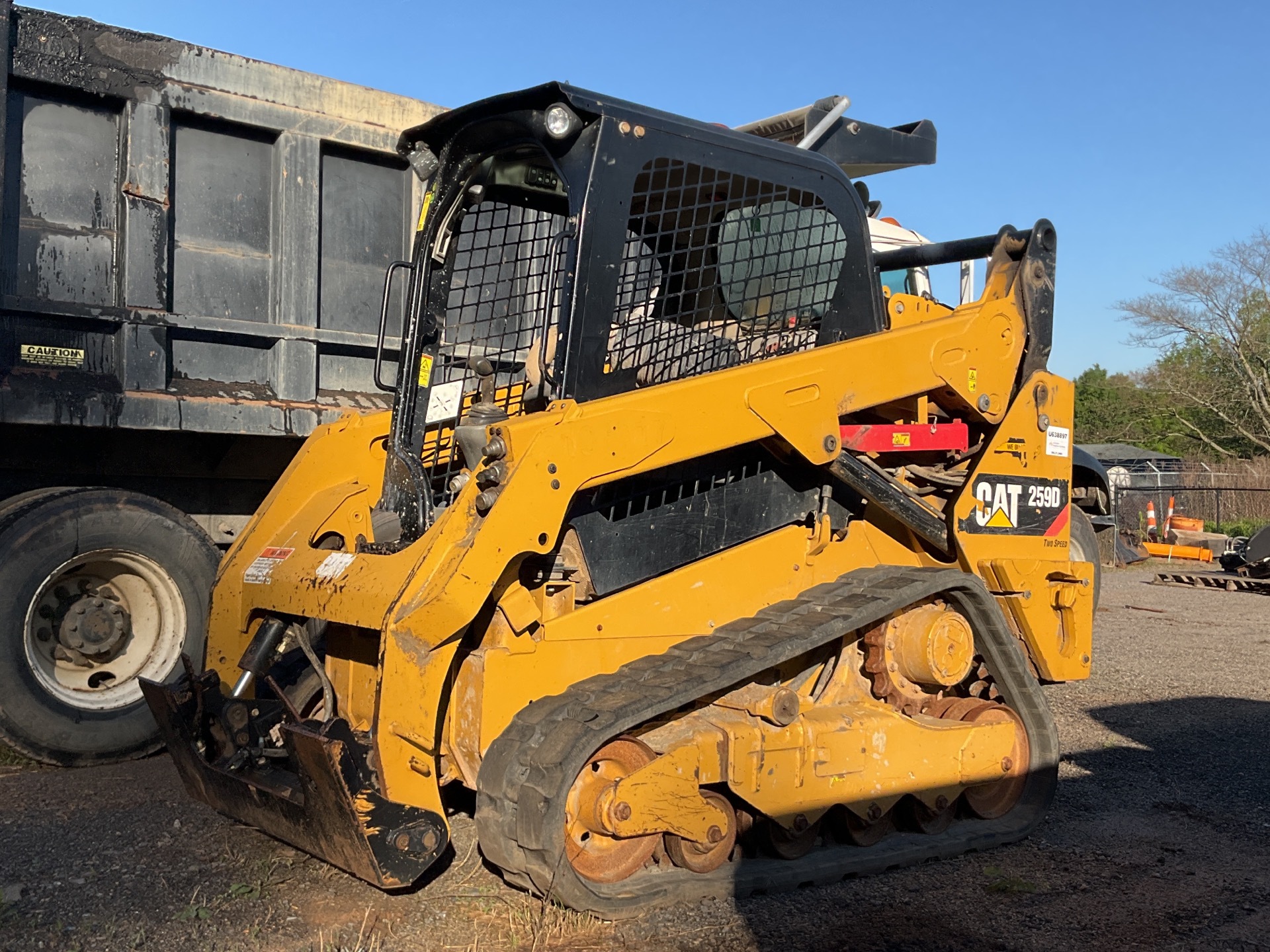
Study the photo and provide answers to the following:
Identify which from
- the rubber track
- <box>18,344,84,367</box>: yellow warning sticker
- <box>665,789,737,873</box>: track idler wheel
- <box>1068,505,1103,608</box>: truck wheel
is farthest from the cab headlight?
<box>1068,505,1103,608</box>: truck wheel

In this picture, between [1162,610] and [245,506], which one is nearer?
[245,506]

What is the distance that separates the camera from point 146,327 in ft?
17.4

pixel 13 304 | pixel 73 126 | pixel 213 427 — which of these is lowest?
pixel 213 427

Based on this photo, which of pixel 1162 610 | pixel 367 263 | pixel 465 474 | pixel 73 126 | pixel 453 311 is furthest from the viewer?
pixel 1162 610

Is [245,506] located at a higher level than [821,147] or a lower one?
lower

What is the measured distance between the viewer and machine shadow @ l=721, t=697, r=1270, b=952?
11.7ft

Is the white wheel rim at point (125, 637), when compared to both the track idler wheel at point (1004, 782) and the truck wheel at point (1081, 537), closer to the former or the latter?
the track idler wheel at point (1004, 782)

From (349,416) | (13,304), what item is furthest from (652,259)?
(13,304)

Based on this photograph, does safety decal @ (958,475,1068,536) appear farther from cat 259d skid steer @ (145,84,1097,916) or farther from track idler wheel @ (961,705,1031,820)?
track idler wheel @ (961,705,1031,820)

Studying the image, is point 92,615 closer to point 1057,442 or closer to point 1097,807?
point 1057,442

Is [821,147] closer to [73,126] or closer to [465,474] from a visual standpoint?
[465,474]

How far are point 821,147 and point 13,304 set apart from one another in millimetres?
3985

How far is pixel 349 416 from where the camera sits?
509 cm

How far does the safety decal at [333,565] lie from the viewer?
3910mm
